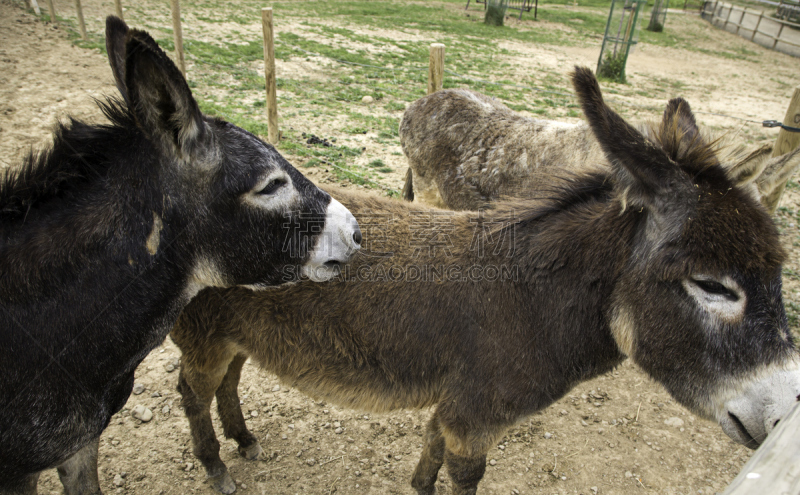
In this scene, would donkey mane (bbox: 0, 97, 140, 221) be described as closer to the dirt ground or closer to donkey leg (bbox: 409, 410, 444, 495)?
the dirt ground

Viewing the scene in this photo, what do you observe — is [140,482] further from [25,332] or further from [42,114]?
[42,114]

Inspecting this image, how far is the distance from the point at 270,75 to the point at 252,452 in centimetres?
647

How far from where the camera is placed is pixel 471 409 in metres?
2.41

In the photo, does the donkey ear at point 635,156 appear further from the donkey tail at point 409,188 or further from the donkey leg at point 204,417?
the donkey tail at point 409,188

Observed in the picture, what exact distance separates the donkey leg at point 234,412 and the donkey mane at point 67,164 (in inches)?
65.9

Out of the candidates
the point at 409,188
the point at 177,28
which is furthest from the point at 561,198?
the point at 177,28

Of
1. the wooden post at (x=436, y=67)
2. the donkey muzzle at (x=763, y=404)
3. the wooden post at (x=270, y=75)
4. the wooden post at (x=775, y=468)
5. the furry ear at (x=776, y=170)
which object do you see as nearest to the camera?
the wooden post at (x=775, y=468)

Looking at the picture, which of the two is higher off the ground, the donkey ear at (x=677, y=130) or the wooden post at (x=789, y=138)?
the donkey ear at (x=677, y=130)

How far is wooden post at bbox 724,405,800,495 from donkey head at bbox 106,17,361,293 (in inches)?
64.5

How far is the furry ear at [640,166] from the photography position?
71.3 inches

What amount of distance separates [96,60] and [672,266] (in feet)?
41.2

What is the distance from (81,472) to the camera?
8.61 ft

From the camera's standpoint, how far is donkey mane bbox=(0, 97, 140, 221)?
75.4 inches

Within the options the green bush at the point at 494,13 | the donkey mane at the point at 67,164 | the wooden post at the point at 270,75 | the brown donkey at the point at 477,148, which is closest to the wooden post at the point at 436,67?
the brown donkey at the point at 477,148
